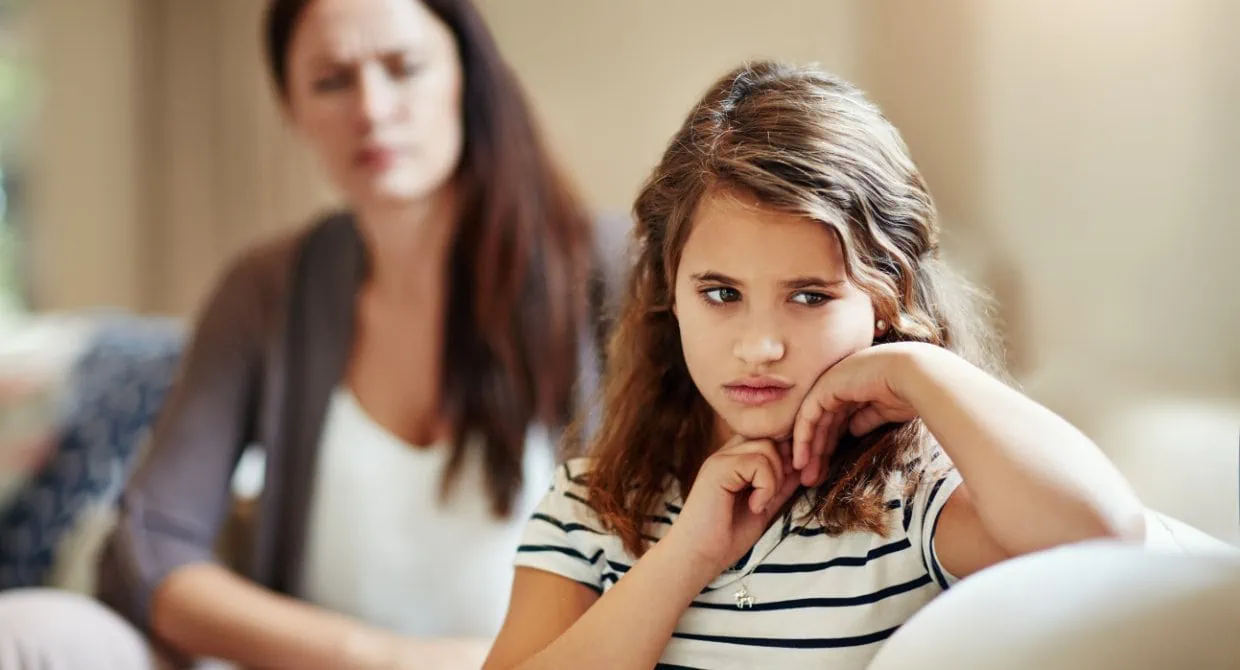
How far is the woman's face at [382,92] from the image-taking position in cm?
123

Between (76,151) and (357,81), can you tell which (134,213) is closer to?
(76,151)

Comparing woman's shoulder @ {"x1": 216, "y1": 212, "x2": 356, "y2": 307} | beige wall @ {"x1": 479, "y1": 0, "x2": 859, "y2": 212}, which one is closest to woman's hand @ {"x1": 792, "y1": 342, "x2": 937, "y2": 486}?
beige wall @ {"x1": 479, "y1": 0, "x2": 859, "y2": 212}

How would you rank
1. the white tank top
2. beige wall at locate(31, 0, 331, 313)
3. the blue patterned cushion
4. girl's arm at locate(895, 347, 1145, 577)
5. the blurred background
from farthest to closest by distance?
beige wall at locate(31, 0, 331, 313)
the blue patterned cushion
the white tank top
the blurred background
girl's arm at locate(895, 347, 1145, 577)

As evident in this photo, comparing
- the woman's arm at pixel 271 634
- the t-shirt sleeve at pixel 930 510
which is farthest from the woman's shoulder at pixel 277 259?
the t-shirt sleeve at pixel 930 510

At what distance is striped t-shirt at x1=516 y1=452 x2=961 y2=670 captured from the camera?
2.43 feet

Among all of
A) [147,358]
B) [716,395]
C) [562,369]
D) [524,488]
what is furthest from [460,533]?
[147,358]

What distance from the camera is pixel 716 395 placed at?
0.76 metres

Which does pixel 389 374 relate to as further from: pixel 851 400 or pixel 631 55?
pixel 851 400

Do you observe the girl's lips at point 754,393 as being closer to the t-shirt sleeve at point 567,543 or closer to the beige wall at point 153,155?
the t-shirt sleeve at point 567,543

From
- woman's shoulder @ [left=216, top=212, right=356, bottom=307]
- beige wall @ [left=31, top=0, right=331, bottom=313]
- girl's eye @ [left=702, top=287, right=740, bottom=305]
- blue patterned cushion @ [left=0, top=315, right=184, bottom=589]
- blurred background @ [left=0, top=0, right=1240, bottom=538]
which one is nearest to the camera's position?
girl's eye @ [left=702, top=287, right=740, bottom=305]

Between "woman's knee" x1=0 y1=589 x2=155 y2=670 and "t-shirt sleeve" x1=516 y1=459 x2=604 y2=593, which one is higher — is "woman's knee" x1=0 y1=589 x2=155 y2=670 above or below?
below

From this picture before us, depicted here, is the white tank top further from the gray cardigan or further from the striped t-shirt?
the striped t-shirt

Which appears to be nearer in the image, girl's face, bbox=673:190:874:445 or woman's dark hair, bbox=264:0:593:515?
girl's face, bbox=673:190:874:445

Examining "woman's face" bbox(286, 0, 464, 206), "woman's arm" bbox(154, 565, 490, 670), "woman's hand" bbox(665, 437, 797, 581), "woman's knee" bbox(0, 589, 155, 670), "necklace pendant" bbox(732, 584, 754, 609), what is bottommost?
"woman's arm" bbox(154, 565, 490, 670)
